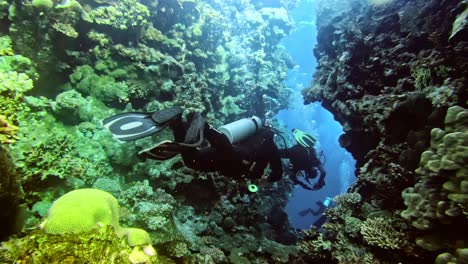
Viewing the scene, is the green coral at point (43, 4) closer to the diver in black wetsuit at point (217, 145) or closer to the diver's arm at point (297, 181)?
the diver in black wetsuit at point (217, 145)

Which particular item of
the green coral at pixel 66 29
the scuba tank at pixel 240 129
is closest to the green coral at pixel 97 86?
the green coral at pixel 66 29

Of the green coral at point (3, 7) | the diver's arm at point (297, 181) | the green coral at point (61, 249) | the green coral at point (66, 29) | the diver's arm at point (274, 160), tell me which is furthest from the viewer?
the green coral at point (66, 29)

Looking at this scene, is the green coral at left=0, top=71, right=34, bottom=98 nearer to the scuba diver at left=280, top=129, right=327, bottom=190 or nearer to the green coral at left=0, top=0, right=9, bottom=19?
the green coral at left=0, top=0, right=9, bottom=19

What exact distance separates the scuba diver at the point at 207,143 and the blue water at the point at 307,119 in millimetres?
13332

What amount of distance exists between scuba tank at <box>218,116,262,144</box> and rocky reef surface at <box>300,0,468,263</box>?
2.40 m

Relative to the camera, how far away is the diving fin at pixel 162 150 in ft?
13.1

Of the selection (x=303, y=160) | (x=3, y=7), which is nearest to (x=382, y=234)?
(x=303, y=160)

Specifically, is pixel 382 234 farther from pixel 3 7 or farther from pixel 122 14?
pixel 3 7

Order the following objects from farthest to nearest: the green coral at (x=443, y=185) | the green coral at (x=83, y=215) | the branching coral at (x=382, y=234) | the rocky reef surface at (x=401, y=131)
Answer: the branching coral at (x=382, y=234), the rocky reef surface at (x=401, y=131), the green coral at (x=443, y=185), the green coral at (x=83, y=215)

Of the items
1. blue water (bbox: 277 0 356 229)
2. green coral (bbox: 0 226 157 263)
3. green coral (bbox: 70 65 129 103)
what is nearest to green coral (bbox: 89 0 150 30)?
green coral (bbox: 70 65 129 103)

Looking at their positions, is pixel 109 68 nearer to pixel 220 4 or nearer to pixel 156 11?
pixel 156 11

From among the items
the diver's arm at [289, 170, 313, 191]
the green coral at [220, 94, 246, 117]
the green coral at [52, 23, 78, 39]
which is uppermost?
the green coral at [220, 94, 246, 117]

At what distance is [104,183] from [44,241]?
109 inches

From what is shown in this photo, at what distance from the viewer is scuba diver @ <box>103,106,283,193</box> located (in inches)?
165
